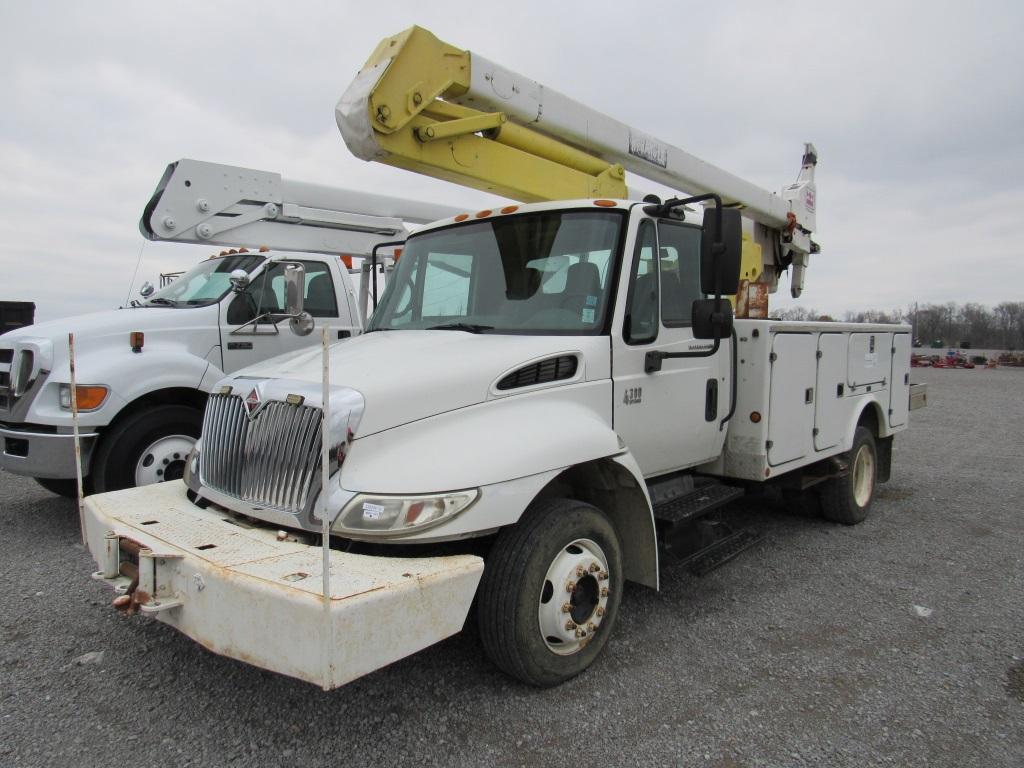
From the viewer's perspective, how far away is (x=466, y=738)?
2.82 meters

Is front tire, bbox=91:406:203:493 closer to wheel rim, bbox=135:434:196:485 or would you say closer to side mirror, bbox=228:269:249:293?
wheel rim, bbox=135:434:196:485

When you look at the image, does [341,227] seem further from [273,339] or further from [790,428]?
[790,428]

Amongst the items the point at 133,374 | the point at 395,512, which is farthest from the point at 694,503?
the point at 133,374

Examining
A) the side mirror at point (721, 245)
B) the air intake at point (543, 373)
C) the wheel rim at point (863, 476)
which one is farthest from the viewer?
the wheel rim at point (863, 476)

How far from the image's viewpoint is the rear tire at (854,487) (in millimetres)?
5902

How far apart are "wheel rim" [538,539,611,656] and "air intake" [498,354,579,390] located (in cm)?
78

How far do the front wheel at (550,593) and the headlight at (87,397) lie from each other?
3778 millimetres

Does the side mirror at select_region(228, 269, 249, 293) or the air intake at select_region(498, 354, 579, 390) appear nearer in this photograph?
the air intake at select_region(498, 354, 579, 390)

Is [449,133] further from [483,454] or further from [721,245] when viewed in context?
[483,454]

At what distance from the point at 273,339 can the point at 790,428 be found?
15.0 ft

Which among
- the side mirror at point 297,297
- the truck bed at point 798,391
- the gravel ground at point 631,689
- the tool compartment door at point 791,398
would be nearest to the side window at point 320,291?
the side mirror at point 297,297

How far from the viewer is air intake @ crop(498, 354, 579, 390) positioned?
321cm

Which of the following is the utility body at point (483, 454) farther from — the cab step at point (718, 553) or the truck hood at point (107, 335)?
the truck hood at point (107, 335)

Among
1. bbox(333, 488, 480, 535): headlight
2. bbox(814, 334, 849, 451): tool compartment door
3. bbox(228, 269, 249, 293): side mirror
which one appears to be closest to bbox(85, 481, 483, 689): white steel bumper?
bbox(333, 488, 480, 535): headlight
